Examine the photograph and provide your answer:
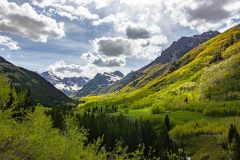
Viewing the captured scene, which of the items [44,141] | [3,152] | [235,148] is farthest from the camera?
[235,148]

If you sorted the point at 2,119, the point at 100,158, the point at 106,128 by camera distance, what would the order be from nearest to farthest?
1. the point at 2,119
2. the point at 100,158
3. the point at 106,128

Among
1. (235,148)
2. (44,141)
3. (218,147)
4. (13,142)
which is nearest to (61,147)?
(44,141)

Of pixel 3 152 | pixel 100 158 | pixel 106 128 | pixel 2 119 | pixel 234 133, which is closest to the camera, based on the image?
pixel 3 152

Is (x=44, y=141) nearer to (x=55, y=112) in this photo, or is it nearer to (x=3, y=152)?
(x=3, y=152)

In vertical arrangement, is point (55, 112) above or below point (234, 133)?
above

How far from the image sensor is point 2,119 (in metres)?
33.6

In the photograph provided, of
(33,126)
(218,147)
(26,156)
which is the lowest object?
(218,147)

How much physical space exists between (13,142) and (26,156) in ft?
6.05

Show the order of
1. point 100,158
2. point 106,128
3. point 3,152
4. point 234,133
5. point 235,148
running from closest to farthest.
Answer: point 3,152
point 100,158
point 235,148
point 234,133
point 106,128

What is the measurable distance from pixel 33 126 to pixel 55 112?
15772 centimetres

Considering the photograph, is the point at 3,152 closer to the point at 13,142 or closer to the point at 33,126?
the point at 13,142

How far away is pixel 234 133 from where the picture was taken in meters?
181

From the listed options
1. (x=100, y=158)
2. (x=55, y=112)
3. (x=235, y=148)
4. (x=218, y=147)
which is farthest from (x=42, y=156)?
(x=218, y=147)

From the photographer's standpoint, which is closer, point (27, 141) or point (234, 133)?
point (27, 141)
